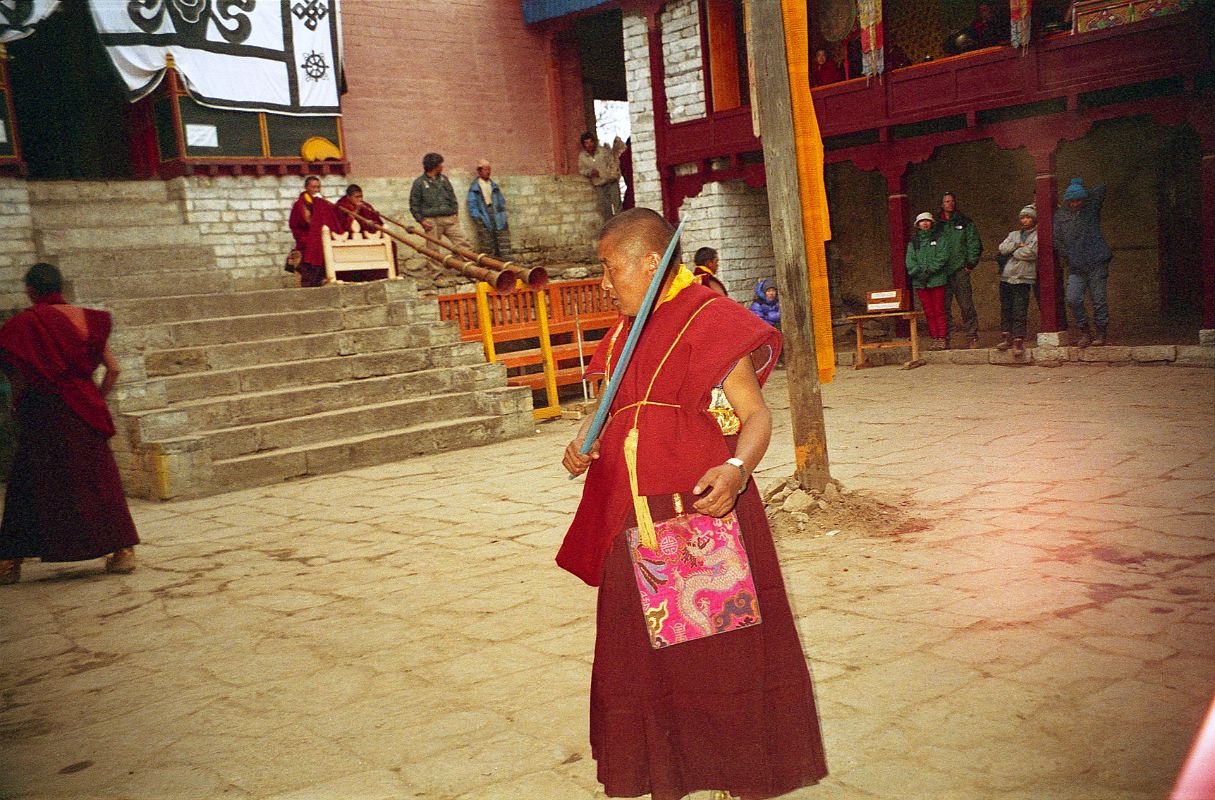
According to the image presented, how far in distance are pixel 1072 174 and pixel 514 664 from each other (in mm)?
13194

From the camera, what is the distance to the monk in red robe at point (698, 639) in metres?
2.40

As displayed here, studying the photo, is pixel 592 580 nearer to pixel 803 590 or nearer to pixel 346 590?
pixel 803 590

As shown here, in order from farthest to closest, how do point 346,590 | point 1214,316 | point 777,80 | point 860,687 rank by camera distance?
point 1214,316 → point 777,80 → point 346,590 → point 860,687

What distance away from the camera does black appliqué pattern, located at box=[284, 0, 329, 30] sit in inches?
519

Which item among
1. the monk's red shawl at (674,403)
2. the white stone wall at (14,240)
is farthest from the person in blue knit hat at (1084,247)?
the white stone wall at (14,240)

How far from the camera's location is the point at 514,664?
3.89 meters

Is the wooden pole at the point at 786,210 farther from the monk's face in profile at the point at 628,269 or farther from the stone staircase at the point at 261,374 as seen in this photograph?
the stone staircase at the point at 261,374

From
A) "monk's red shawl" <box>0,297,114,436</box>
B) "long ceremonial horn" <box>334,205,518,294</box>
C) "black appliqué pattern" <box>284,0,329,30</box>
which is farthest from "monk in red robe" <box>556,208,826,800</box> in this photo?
"black appliqué pattern" <box>284,0,329,30</box>

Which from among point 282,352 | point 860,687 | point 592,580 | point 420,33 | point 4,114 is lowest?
point 860,687

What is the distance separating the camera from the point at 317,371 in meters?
9.42

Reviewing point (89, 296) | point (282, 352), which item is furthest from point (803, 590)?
point (89, 296)

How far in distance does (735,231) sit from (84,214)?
29.0 ft

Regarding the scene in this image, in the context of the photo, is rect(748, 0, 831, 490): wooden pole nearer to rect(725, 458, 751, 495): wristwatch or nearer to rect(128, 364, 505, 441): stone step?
rect(725, 458, 751, 495): wristwatch

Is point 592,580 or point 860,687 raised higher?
point 592,580
